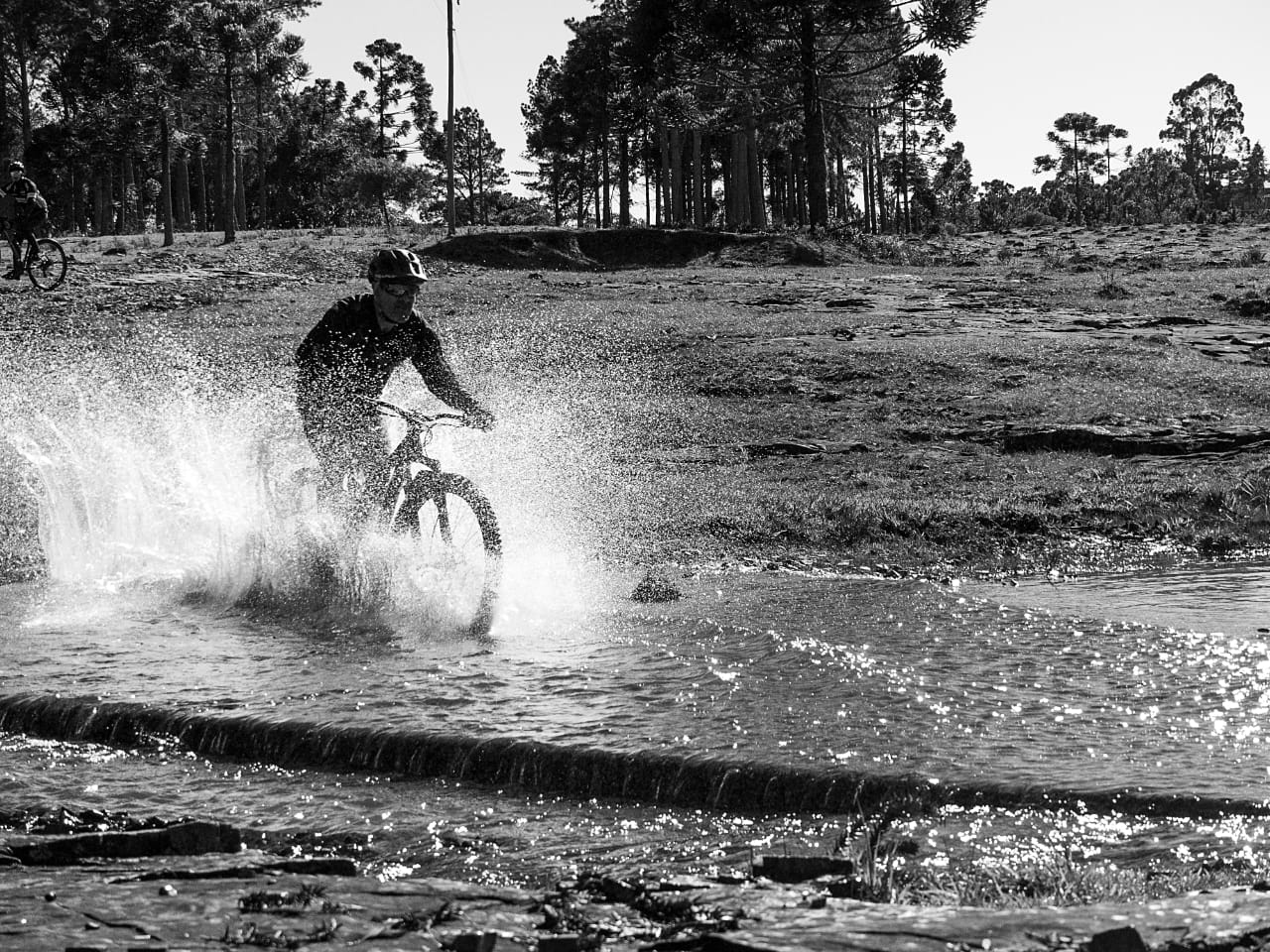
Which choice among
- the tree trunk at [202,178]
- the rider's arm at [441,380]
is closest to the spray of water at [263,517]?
the rider's arm at [441,380]

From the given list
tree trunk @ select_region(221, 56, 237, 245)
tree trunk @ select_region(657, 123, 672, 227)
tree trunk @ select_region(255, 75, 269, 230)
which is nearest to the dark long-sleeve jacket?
tree trunk @ select_region(221, 56, 237, 245)

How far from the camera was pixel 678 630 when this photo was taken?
23.1 ft

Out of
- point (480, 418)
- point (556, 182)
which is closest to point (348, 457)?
point (480, 418)

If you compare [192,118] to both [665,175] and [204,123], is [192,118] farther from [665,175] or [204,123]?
[665,175]

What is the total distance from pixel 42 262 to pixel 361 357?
18435 millimetres

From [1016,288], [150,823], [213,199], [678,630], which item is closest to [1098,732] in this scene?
[678,630]

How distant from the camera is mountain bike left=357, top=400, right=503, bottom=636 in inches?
314

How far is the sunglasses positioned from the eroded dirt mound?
2277 centimetres

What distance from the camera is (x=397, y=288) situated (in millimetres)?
7969

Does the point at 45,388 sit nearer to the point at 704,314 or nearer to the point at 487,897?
the point at 704,314

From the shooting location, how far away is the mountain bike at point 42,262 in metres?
24.1

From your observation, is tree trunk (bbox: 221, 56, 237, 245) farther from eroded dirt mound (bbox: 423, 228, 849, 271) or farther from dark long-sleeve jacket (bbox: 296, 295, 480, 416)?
dark long-sleeve jacket (bbox: 296, 295, 480, 416)

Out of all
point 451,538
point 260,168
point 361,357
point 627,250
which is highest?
point 260,168

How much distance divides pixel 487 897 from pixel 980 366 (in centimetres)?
1421
